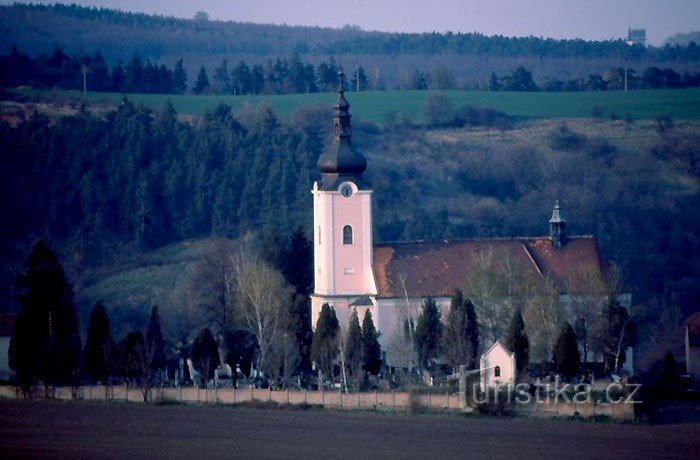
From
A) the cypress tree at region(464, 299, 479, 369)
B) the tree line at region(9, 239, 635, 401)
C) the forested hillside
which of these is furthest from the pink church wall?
the forested hillside

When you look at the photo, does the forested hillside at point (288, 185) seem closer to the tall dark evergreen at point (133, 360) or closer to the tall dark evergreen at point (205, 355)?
the tall dark evergreen at point (205, 355)

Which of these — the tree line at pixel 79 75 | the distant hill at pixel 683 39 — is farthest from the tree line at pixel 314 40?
the tree line at pixel 79 75

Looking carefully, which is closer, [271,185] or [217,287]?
[217,287]

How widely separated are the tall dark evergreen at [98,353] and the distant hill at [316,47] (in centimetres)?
6871

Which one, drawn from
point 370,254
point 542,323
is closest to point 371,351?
point 542,323

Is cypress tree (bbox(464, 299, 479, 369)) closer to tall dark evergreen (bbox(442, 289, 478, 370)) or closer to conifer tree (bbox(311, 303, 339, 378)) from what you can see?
tall dark evergreen (bbox(442, 289, 478, 370))

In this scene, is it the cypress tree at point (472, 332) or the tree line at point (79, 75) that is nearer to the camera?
the cypress tree at point (472, 332)

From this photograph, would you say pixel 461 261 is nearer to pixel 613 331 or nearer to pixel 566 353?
pixel 613 331

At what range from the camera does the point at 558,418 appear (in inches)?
1955

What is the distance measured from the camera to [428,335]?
57438 millimetres

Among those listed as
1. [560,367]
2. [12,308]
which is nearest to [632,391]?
[560,367]

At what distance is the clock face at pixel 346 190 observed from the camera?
61.4 m

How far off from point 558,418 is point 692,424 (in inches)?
125

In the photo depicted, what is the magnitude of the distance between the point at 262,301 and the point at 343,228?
361 cm
